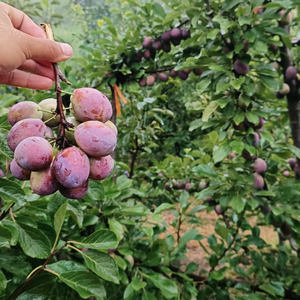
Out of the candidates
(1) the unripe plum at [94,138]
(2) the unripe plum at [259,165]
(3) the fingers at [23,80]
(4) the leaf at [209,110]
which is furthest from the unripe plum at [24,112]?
(2) the unripe plum at [259,165]

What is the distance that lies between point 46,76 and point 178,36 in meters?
0.78

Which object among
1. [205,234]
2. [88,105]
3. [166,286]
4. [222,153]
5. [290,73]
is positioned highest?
[88,105]

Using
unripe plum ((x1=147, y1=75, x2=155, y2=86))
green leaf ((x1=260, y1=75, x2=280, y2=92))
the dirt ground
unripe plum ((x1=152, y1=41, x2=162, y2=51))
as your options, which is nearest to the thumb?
green leaf ((x1=260, y1=75, x2=280, y2=92))

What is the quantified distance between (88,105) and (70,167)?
107 mm

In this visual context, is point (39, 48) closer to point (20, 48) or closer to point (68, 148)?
point (20, 48)

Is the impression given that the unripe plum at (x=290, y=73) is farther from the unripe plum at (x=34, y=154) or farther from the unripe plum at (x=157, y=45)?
the unripe plum at (x=34, y=154)

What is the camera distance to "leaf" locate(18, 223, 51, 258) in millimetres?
520

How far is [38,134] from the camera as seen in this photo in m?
0.39

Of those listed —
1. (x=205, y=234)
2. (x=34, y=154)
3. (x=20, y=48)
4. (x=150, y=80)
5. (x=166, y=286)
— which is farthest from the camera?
(x=205, y=234)

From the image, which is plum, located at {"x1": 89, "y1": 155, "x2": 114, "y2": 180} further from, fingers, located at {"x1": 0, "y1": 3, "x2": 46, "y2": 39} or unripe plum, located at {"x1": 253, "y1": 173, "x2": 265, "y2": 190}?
unripe plum, located at {"x1": 253, "y1": 173, "x2": 265, "y2": 190}

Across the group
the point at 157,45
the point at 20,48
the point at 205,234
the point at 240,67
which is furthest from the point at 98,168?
the point at 205,234

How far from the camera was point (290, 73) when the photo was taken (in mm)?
1122

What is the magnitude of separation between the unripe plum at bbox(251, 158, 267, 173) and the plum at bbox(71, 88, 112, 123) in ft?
2.86

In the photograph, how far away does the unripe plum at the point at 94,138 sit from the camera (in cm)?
37
